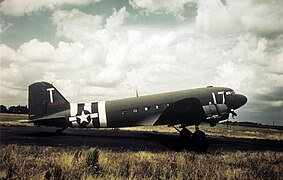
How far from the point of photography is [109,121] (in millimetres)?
22500

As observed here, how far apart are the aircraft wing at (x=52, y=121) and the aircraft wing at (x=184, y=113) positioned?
8181 mm

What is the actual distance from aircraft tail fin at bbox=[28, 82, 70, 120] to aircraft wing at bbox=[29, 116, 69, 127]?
0.60m

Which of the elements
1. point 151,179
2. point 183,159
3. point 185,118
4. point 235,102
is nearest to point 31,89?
point 185,118

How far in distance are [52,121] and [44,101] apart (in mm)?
2006

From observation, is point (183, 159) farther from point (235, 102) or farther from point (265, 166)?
point (235, 102)

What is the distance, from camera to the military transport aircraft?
2194 cm

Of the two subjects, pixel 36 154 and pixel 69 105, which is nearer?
pixel 36 154

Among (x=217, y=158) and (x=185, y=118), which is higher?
(x=185, y=118)

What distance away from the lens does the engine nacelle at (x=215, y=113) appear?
66.6 feet

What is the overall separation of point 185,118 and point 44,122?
39.9ft

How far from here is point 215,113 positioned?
20.4m

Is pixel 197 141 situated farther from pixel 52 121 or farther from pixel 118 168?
pixel 52 121

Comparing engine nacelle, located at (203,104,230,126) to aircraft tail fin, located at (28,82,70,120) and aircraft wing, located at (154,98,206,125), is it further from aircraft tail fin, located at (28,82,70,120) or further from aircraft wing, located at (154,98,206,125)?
aircraft tail fin, located at (28,82,70,120)

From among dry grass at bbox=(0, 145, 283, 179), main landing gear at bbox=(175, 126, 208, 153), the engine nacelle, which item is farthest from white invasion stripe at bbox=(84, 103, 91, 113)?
the engine nacelle
